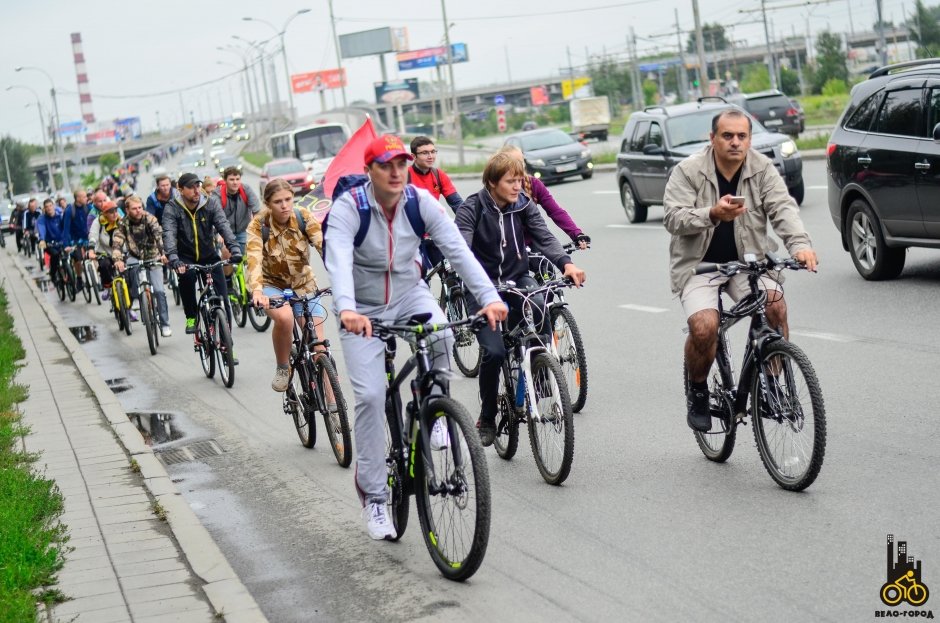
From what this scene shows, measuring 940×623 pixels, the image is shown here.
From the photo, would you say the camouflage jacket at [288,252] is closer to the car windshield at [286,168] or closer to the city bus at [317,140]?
the car windshield at [286,168]

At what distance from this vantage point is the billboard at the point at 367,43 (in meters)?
158

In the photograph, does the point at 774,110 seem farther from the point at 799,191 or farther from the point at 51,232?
the point at 51,232

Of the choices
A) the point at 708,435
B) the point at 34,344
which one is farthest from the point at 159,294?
the point at 708,435

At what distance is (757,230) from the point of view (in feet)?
21.8

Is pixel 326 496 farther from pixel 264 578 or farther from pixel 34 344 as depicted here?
pixel 34 344

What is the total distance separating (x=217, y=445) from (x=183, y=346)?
249 inches

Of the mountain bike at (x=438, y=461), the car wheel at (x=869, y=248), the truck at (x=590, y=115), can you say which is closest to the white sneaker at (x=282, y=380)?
the mountain bike at (x=438, y=461)

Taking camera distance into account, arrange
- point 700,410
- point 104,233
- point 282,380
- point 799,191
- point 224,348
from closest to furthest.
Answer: point 700,410, point 282,380, point 224,348, point 104,233, point 799,191

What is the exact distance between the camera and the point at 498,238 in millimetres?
7906

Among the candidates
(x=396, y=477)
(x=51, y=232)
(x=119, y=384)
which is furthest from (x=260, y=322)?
(x=51, y=232)

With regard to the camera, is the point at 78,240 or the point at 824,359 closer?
the point at 824,359

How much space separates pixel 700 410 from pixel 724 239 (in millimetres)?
890

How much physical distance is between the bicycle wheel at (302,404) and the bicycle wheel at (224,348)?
288cm

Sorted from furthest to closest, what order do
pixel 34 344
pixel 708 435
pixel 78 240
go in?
1. pixel 78 240
2. pixel 34 344
3. pixel 708 435
